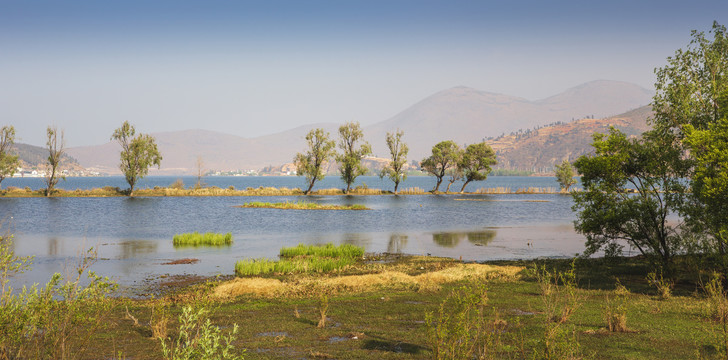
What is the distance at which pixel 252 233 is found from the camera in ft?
174

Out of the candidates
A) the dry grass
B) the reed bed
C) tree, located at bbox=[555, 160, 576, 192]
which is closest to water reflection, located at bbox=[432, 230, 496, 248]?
the reed bed

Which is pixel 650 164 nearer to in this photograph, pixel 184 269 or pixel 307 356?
pixel 307 356

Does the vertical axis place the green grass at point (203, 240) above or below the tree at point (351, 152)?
below

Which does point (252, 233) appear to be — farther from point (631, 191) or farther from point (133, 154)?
point (133, 154)

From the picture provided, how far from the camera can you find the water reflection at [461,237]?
45875mm

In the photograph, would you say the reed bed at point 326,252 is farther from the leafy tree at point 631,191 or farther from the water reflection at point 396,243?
the leafy tree at point 631,191


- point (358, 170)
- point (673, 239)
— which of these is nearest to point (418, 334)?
point (673, 239)

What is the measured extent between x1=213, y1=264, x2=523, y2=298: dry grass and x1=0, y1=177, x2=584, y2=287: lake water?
6.71 metres

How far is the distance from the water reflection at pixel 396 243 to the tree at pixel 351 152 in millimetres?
71487

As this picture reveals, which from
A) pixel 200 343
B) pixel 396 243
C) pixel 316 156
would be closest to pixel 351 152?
pixel 316 156

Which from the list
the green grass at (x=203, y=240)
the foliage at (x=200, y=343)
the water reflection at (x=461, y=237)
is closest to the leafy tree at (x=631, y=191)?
the water reflection at (x=461, y=237)

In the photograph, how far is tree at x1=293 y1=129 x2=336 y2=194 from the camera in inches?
4622

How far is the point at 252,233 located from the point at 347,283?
3070 cm

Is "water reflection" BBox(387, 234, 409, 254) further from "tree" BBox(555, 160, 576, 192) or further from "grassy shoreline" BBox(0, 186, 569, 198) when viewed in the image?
"tree" BBox(555, 160, 576, 192)
